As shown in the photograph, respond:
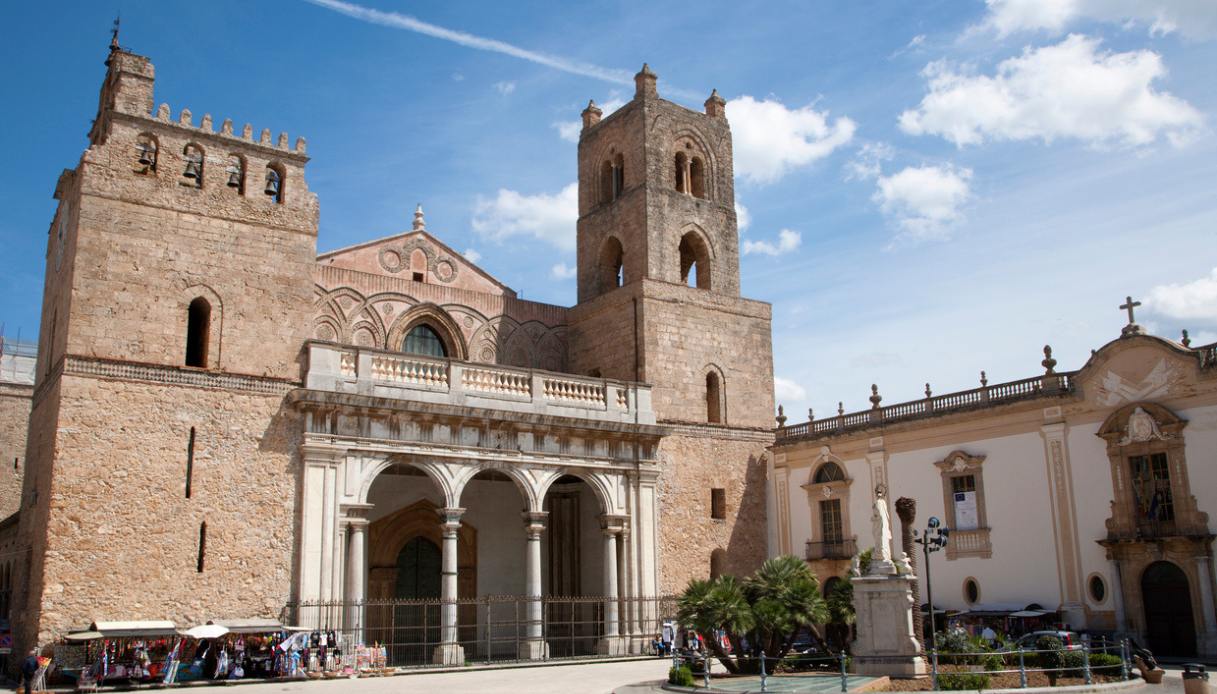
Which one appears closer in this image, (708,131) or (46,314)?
(46,314)

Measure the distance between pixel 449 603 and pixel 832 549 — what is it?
36.7ft

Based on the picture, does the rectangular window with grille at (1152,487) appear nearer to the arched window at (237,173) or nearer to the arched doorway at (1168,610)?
the arched doorway at (1168,610)

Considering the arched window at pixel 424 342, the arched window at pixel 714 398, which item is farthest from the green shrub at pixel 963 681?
the arched window at pixel 424 342

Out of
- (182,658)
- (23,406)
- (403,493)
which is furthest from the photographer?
A: (23,406)

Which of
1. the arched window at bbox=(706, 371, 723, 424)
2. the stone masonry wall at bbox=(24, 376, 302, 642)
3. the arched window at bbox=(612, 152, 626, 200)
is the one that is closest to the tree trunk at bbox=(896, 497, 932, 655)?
the arched window at bbox=(706, 371, 723, 424)

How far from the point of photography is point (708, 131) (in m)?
32.8

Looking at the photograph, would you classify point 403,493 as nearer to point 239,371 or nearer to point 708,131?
point 239,371

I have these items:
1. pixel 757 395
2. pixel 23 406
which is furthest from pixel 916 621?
pixel 23 406

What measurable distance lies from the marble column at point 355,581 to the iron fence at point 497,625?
23mm

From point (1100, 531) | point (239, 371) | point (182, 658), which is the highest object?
point (239, 371)

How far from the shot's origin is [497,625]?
27.1 m

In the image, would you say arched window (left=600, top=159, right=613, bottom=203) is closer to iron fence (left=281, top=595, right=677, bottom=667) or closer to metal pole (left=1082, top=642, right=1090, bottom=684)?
iron fence (left=281, top=595, right=677, bottom=667)

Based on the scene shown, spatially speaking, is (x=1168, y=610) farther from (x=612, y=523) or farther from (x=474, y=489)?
(x=474, y=489)

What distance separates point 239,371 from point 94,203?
4.34 m
